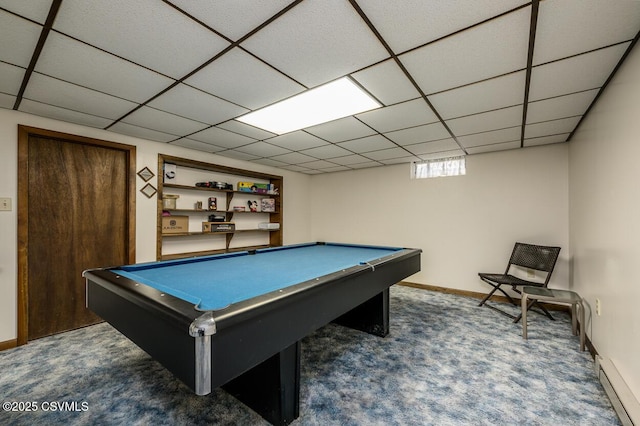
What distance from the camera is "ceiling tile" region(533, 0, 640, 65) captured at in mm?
1242

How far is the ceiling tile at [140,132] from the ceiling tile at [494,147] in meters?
4.06

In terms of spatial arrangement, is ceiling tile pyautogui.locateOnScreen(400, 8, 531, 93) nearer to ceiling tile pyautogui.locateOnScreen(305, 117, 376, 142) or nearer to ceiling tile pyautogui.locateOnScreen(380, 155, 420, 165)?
ceiling tile pyautogui.locateOnScreen(305, 117, 376, 142)

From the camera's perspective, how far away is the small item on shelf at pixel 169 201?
3621 mm

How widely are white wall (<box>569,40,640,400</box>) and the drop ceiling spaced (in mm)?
240

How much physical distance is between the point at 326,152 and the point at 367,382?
9.78 ft

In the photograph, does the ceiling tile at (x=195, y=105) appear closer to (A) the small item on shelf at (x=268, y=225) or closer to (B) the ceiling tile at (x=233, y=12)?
(B) the ceiling tile at (x=233, y=12)

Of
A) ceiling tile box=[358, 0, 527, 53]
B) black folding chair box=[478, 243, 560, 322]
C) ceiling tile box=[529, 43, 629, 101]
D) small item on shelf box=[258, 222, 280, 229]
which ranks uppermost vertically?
ceiling tile box=[358, 0, 527, 53]

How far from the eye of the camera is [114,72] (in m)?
1.84

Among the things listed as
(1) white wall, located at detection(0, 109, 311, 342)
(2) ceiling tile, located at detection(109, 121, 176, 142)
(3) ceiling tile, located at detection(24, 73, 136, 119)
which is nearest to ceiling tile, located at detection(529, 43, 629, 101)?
(3) ceiling tile, located at detection(24, 73, 136, 119)

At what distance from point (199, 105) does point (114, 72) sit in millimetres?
648

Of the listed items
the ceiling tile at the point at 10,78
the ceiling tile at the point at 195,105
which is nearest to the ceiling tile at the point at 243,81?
the ceiling tile at the point at 195,105

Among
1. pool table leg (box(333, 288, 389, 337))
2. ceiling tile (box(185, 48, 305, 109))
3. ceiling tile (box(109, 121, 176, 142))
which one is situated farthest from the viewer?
ceiling tile (box(109, 121, 176, 142))

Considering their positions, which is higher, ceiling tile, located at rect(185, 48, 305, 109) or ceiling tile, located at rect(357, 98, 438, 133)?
ceiling tile, located at rect(185, 48, 305, 109)

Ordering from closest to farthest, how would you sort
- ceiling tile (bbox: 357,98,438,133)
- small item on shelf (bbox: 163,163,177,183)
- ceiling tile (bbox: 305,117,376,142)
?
1. ceiling tile (bbox: 357,98,438,133)
2. ceiling tile (bbox: 305,117,376,142)
3. small item on shelf (bbox: 163,163,177,183)
